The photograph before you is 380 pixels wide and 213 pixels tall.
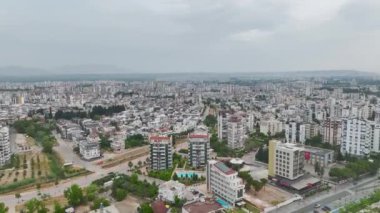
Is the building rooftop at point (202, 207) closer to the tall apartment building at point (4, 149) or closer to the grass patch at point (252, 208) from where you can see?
the grass patch at point (252, 208)

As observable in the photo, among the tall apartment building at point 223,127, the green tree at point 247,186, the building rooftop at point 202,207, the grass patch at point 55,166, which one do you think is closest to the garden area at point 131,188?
the building rooftop at point 202,207

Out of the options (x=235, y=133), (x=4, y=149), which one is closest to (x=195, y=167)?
(x=235, y=133)

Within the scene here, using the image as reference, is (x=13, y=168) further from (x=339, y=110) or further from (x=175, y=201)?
(x=339, y=110)

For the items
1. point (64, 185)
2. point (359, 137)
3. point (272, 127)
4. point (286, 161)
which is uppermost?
point (359, 137)

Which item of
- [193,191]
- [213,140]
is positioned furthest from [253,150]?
[193,191]

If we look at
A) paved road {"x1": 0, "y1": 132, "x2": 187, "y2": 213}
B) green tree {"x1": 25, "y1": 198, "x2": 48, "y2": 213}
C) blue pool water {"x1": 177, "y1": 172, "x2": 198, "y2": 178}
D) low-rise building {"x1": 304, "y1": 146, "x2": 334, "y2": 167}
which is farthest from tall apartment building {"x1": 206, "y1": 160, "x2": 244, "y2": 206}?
low-rise building {"x1": 304, "y1": 146, "x2": 334, "y2": 167}

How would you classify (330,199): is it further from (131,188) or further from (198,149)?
(131,188)

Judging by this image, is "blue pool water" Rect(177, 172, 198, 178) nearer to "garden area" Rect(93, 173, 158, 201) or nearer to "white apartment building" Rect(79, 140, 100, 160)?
"garden area" Rect(93, 173, 158, 201)
